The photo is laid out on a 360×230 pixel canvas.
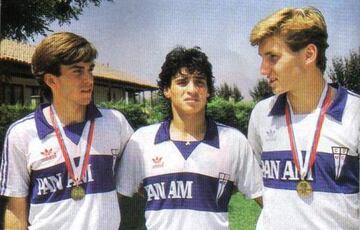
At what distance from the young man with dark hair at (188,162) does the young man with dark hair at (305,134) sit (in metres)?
0.10

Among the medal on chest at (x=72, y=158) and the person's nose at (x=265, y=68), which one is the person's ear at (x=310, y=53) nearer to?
the person's nose at (x=265, y=68)

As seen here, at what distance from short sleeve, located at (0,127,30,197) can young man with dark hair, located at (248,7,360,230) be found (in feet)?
2.13

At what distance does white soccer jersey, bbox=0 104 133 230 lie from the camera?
50.8 inches

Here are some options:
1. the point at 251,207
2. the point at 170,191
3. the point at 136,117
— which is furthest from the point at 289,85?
the point at 251,207

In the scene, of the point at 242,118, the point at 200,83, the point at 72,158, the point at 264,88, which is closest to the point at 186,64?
the point at 200,83

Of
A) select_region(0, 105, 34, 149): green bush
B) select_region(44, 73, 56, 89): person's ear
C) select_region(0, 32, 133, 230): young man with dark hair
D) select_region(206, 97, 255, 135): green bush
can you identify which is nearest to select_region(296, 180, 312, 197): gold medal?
select_region(0, 32, 133, 230): young man with dark hair

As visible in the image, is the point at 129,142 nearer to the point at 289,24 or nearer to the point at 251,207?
the point at 289,24

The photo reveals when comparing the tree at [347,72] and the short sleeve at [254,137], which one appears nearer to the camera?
the short sleeve at [254,137]

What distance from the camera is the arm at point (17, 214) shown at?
52.6 inches

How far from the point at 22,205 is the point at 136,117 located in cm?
164

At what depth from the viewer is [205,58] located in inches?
55.2

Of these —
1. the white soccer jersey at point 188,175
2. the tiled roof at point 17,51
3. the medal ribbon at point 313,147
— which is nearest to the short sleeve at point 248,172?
the white soccer jersey at point 188,175

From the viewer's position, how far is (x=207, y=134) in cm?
136

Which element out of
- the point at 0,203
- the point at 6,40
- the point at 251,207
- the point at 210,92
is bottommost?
the point at 251,207
